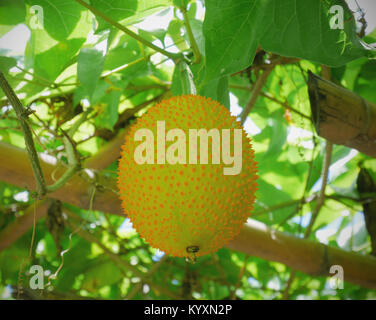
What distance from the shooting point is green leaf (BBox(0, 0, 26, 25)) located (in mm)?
966

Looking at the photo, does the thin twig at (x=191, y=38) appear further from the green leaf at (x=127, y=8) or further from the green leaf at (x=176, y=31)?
the green leaf at (x=176, y=31)

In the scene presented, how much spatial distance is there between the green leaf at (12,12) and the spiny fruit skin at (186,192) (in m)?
0.44

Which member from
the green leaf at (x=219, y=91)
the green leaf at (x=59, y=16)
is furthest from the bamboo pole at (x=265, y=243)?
the green leaf at (x=219, y=91)

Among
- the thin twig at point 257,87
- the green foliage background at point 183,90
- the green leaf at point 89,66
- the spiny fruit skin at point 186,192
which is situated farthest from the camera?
the thin twig at point 257,87

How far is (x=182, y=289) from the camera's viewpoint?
2.00 metres

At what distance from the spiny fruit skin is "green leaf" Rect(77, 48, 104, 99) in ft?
0.96

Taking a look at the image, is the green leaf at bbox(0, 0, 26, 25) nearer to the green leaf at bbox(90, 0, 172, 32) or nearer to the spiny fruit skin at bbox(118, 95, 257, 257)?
the green leaf at bbox(90, 0, 172, 32)

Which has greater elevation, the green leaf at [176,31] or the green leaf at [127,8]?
the green leaf at [176,31]

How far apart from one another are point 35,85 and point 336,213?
1.43 m

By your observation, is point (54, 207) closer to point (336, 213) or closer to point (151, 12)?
point (151, 12)

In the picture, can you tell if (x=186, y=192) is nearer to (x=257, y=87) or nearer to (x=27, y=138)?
(x=27, y=138)

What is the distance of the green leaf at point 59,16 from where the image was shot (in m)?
0.98

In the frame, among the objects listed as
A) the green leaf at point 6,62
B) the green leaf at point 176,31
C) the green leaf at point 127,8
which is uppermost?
→ the green leaf at point 176,31
